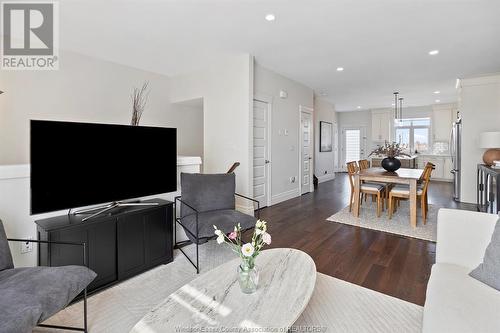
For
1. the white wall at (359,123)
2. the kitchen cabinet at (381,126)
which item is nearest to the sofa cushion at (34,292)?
the kitchen cabinet at (381,126)

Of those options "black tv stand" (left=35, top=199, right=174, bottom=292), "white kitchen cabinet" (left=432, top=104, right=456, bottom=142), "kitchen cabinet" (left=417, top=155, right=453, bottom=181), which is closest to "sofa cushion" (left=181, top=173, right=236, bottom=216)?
"black tv stand" (left=35, top=199, right=174, bottom=292)

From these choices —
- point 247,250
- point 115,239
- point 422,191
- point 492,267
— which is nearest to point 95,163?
point 115,239

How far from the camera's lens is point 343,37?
3.51 m

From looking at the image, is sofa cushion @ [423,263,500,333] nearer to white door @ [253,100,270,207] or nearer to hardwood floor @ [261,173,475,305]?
hardwood floor @ [261,173,475,305]

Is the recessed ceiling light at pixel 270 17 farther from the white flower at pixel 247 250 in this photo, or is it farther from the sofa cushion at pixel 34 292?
the sofa cushion at pixel 34 292

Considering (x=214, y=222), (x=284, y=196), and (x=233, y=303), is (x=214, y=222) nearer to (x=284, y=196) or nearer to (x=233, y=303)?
(x=233, y=303)

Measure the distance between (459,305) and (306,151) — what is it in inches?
210

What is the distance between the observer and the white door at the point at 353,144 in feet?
34.6

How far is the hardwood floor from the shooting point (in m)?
2.24

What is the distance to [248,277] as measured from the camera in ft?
4.62

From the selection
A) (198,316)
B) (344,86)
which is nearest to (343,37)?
(344,86)

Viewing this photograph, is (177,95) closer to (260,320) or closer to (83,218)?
(83,218)

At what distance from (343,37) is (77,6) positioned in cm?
332

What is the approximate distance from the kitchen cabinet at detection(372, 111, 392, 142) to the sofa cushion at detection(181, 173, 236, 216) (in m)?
8.63
